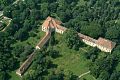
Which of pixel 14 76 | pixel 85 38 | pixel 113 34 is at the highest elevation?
pixel 113 34

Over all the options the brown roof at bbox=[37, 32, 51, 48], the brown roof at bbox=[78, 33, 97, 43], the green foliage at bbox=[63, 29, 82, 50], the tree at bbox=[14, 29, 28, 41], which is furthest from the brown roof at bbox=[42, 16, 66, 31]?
the tree at bbox=[14, 29, 28, 41]

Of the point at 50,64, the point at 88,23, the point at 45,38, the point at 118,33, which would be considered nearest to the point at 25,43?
the point at 45,38

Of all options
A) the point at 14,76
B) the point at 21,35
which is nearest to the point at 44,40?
the point at 21,35

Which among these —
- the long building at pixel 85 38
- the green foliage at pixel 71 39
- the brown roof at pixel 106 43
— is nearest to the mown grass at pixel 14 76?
the green foliage at pixel 71 39

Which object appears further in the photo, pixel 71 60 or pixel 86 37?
pixel 86 37

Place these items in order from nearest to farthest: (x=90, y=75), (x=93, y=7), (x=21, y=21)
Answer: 1. (x=90, y=75)
2. (x=21, y=21)
3. (x=93, y=7)

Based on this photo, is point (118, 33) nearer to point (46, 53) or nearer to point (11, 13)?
point (46, 53)

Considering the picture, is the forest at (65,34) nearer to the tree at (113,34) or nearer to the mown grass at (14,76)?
the tree at (113,34)

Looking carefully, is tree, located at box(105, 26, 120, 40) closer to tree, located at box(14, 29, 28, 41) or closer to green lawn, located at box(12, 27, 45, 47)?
green lawn, located at box(12, 27, 45, 47)

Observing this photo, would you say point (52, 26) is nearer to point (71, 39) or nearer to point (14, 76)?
point (71, 39)
